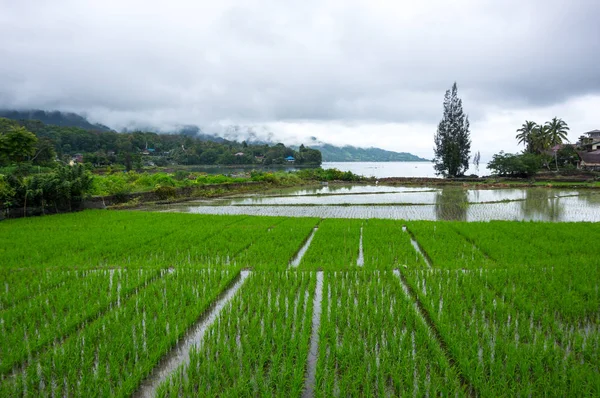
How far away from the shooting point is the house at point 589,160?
35.7m

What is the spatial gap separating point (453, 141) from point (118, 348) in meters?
42.3

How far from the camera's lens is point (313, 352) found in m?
3.19

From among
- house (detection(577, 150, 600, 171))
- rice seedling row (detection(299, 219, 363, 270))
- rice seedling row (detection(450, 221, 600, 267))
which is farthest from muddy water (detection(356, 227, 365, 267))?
house (detection(577, 150, 600, 171))

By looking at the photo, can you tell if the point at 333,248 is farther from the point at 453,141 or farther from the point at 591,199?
the point at 453,141

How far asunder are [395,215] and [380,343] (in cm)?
1056

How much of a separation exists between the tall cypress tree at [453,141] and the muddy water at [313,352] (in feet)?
128

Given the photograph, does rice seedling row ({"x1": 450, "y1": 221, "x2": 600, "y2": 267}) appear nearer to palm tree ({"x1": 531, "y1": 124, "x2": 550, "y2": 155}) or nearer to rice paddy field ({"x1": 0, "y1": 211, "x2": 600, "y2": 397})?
rice paddy field ({"x1": 0, "y1": 211, "x2": 600, "y2": 397})

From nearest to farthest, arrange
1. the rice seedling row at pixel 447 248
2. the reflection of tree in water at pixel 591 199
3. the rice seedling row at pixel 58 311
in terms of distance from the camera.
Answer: the rice seedling row at pixel 58 311 → the rice seedling row at pixel 447 248 → the reflection of tree in water at pixel 591 199

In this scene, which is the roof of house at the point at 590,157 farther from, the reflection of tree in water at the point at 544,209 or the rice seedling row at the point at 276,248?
the rice seedling row at the point at 276,248

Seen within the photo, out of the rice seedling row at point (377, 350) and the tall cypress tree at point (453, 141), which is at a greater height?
the tall cypress tree at point (453, 141)

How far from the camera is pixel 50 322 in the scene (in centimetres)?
367

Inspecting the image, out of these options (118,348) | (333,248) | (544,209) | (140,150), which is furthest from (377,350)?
(140,150)

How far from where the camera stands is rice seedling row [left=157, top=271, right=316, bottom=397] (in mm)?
2559

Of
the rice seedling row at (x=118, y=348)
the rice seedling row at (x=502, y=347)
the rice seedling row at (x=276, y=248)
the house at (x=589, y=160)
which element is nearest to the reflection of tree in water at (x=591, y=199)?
the rice seedling row at (x=276, y=248)
